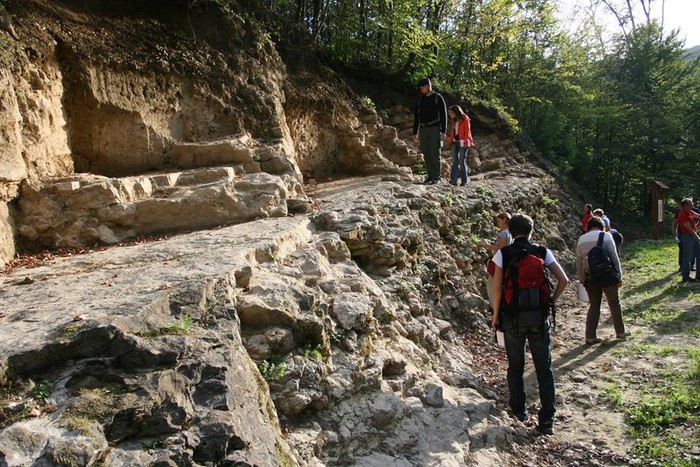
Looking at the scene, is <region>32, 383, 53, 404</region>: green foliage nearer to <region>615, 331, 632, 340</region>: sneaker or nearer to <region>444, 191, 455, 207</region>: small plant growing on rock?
<region>615, 331, 632, 340</region>: sneaker

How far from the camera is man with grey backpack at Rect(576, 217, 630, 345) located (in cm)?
735

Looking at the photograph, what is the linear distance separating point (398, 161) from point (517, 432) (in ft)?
32.4

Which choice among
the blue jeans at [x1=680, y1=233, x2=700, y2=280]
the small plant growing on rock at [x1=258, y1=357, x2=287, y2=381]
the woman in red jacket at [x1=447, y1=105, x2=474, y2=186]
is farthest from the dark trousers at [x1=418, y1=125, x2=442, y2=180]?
the small plant growing on rock at [x1=258, y1=357, x2=287, y2=381]

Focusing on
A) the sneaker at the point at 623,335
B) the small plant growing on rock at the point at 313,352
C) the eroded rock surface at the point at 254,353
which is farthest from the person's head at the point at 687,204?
the small plant growing on rock at the point at 313,352

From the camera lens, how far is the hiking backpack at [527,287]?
515cm

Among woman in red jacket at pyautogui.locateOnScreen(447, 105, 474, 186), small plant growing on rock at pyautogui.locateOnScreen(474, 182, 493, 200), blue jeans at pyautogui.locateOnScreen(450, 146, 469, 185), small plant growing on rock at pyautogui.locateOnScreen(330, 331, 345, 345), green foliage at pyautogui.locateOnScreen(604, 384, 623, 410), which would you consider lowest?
green foliage at pyautogui.locateOnScreen(604, 384, 623, 410)

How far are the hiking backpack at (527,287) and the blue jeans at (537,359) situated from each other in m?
0.12

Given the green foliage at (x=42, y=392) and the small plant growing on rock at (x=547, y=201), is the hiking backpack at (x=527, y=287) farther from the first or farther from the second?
the small plant growing on rock at (x=547, y=201)

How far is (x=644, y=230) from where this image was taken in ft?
70.0

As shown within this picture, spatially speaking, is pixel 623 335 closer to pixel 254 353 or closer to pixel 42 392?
pixel 254 353

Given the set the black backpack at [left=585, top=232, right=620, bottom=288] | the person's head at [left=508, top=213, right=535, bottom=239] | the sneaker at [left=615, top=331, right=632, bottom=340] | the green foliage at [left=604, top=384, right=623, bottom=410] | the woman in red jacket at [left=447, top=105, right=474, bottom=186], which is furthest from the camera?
the woman in red jacket at [left=447, top=105, right=474, bottom=186]

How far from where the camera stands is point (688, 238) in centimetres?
1085

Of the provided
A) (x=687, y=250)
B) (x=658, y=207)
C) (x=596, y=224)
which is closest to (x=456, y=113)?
(x=596, y=224)

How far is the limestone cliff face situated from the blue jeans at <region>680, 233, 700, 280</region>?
353 centimetres
